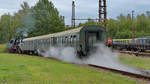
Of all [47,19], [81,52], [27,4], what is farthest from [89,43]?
[27,4]

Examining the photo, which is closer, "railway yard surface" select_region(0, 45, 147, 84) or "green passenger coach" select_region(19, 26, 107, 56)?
"railway yard surface" select_region(0, 45, 147, 84)

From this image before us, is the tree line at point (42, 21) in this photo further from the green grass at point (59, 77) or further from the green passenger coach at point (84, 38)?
the green grass at point (59, 77)

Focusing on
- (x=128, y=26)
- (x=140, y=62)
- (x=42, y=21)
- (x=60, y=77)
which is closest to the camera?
(x=60, y=77)

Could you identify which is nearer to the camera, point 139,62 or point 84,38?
point 84,38

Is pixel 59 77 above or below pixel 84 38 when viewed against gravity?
below

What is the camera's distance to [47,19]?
49.3 meters

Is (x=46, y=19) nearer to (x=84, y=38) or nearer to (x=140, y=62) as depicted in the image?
(x=84, y=38)

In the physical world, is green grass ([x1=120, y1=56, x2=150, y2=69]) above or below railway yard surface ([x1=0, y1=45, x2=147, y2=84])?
below

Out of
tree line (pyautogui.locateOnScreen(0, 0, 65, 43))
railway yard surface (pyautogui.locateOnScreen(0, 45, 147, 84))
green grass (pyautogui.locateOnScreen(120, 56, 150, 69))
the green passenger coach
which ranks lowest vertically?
green grass (pyautogui.locateOnScreen(120, 56, 150, 69))

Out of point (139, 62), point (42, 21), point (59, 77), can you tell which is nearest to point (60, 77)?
point (59, 77)

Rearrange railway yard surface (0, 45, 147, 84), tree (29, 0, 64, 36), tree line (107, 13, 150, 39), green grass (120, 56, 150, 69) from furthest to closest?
tree line (107, 13, 150, 39) → tree (29, 0, 64, 36) → green grass (120, 56, 150, 69) → railway yard surface (0, 45, 147, 84)

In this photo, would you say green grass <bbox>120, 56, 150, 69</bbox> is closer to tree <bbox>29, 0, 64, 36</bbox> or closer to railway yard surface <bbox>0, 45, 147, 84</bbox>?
railway yard surface <bbox>0, 45, 147, 84</bbox>

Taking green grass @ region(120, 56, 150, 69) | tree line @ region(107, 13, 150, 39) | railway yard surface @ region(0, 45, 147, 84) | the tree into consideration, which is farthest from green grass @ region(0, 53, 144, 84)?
tree line @ region(107, 13, 150, 39)

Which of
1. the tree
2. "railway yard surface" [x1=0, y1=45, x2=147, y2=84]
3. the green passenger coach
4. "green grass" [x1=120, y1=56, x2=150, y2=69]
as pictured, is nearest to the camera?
"railway yard surface" [x1=0, y1=45, x2=147, y2=84]
